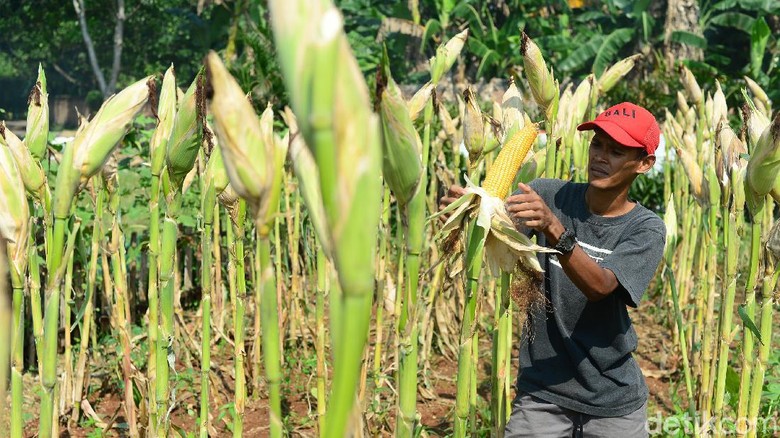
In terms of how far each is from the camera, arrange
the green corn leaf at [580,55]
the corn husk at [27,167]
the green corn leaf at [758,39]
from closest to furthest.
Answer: the corn husk at [27,167], the green corn leaf at [758,39], the green corn leaf at [580,55]

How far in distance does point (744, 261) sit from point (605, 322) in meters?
4.00

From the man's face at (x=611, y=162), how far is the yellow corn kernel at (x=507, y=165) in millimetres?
396

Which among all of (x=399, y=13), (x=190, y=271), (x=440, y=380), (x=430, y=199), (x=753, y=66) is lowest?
(x=440, y=380)

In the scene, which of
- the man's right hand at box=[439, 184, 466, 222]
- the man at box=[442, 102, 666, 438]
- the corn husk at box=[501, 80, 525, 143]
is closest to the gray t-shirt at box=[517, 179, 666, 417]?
the man at box=[442, 102, 666, 438]

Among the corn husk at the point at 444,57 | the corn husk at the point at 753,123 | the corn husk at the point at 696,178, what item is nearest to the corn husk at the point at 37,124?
the corn husk at the point at 444,57

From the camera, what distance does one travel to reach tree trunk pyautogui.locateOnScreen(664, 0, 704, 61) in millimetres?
14750

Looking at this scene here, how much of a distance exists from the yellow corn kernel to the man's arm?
50 millimetres

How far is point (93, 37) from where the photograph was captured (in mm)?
26406

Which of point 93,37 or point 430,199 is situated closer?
point 430,199

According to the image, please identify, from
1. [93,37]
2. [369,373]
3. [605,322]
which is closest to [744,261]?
[369,373]

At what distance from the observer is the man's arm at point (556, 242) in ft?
5.31

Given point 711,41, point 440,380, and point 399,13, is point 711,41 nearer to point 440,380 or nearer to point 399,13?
point 399,13

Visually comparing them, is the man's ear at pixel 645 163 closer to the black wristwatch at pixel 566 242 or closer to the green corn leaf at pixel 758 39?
the black wristwatch at pixel 566 242

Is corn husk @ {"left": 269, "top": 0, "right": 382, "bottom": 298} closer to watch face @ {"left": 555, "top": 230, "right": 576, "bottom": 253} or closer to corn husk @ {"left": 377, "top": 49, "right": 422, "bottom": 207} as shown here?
corn husk @ {"left": 377, "top": 49, "right": 422, "bottom": 207}
